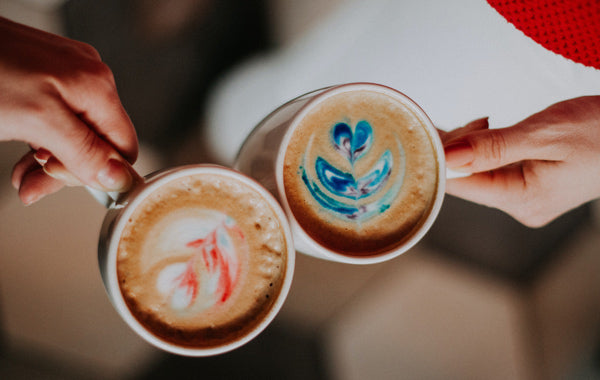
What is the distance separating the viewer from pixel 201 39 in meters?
0.58

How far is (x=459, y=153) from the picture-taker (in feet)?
1.56

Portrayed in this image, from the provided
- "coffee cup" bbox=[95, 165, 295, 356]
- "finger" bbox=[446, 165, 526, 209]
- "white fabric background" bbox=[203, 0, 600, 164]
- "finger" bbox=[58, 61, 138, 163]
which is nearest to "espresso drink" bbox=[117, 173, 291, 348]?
"coffee cup" bbox=[95, 165, 295, 356]

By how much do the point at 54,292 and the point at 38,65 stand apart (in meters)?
0.33

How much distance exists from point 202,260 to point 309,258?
0.78 feet

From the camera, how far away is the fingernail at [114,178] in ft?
1.21

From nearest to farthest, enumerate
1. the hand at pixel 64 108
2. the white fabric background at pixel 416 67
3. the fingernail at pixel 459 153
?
the hand at pixel 64 108 → the fingernail at pixel 459 153 → the white fabric background at pixel 416 67

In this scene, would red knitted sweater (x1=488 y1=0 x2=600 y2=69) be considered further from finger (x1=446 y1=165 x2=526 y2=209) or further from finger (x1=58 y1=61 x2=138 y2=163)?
finger (x1=58 y1=61 x2=138 y2=163)

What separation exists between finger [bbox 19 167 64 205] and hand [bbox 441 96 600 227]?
1.64 ft

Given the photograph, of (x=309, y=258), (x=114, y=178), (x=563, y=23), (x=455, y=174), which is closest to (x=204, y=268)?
(x=114, y=178)

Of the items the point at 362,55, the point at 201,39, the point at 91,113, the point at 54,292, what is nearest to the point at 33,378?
the point at 54,292

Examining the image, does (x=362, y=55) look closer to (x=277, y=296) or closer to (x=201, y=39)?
(x=201, y=39)

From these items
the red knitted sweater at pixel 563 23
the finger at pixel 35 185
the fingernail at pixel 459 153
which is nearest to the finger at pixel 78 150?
the finger at pixel 35 185

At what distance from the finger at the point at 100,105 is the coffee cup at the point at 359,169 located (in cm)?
15

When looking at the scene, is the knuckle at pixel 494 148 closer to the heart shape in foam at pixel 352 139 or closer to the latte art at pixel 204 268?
the heart shape in foam at pixel 352 139
